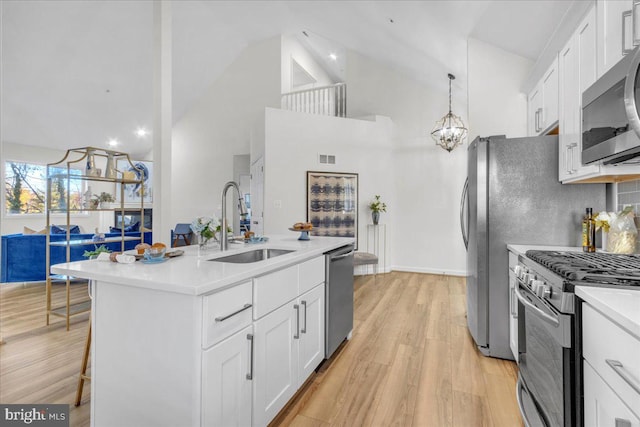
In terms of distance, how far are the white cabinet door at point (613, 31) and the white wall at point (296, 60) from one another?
5.97 metres

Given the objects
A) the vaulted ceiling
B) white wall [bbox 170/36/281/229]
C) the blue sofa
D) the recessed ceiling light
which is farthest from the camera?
the recessed ceiling light

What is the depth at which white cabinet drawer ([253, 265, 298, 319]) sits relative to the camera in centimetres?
152

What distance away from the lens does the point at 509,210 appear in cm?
248

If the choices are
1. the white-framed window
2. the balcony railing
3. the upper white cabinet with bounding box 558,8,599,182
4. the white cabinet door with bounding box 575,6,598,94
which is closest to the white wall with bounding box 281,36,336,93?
the balcony railing

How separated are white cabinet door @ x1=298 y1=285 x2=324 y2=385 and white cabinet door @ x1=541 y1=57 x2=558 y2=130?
2325mm

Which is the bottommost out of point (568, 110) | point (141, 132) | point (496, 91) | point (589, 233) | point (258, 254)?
point (258, 254)

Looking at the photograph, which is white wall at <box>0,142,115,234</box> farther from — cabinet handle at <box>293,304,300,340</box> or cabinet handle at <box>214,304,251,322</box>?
cabinet handle at <box>214,304,251,322</box>

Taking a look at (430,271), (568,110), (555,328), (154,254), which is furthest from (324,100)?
(555,328)

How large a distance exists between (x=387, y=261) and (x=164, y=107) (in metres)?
4.50

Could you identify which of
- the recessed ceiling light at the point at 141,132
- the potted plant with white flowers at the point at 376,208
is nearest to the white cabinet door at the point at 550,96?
the potted plant with white flowers at the point at 376,208

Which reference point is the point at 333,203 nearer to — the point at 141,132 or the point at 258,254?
the point at 258,254

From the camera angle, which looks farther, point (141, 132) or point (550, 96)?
point (141, 132)

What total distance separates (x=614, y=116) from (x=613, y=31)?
49 cm

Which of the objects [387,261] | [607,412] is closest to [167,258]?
[607,412]
